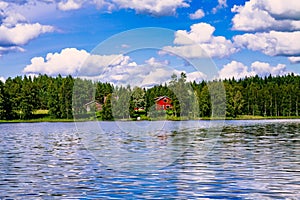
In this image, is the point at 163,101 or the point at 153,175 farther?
the point at 163,101

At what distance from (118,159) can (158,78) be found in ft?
18.5

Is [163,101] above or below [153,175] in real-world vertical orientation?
above

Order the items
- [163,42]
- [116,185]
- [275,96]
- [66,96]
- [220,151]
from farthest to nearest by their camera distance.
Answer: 1. [275,96]
2. [66,96]
3. [220,151]
4. [163,42]
5. [116,185]

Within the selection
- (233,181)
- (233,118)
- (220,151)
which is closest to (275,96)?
(233,118)

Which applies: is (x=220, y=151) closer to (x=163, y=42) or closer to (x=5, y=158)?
(x=163, y=42)

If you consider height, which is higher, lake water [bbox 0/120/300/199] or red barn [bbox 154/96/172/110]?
red barn [bbox 154/96/172/110]

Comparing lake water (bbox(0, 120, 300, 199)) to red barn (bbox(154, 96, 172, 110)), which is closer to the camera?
lake water (bbox(0, 120, 300, 199))

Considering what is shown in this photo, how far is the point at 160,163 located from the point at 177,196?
35.2ft

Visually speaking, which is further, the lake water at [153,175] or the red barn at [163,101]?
the red barn at [163,101]

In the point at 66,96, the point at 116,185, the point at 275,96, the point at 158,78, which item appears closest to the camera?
the point at 116,185

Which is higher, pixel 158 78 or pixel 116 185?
pixel 158 78

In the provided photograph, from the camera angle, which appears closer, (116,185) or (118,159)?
(116,185)

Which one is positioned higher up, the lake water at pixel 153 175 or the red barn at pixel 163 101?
the red barn at pixel 163 101

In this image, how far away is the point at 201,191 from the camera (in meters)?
20.9
